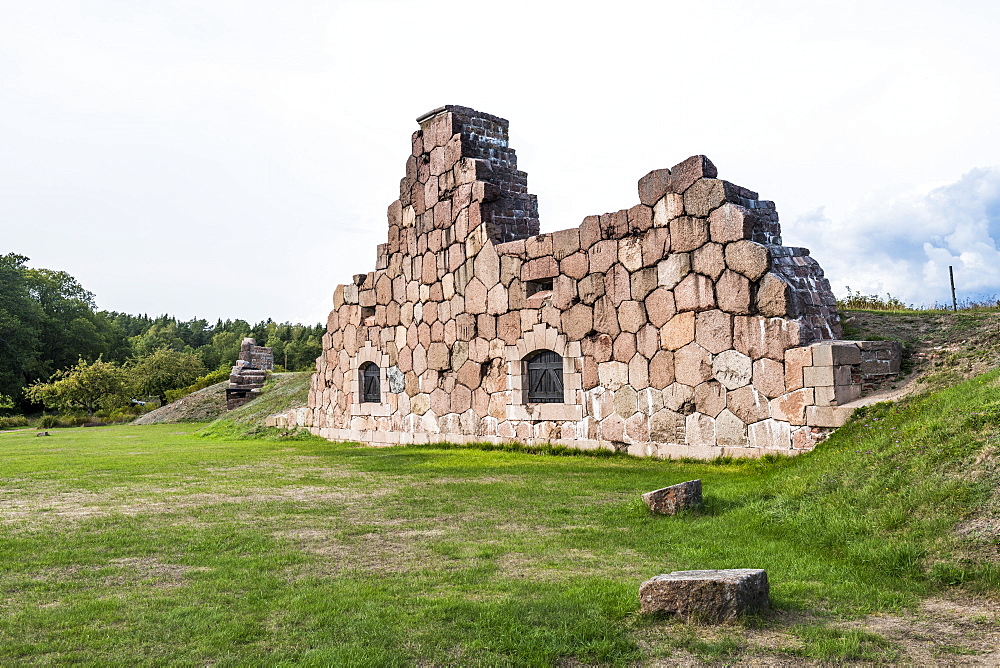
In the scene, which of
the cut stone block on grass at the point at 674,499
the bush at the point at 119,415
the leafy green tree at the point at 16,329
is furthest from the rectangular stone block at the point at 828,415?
the leafy green tree at the point at 16,329

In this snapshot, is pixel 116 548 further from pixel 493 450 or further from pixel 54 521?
pixel 493 450

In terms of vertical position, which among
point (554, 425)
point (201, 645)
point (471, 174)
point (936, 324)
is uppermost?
point (471, 174)

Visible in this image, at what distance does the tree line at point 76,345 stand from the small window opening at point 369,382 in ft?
77.8

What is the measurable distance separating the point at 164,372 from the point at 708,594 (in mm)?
43764

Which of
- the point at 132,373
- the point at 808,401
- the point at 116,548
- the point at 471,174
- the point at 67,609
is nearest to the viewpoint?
the point at 67,609

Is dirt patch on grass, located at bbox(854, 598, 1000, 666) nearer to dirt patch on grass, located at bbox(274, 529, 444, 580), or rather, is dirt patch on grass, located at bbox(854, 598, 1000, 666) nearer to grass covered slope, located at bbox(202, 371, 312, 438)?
dirt patch on grass, located at bbox(274, 529, 444, 580)

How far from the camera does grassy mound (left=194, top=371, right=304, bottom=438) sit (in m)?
18.9

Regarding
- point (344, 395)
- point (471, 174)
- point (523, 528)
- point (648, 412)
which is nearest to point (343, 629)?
A: point (523, 528)

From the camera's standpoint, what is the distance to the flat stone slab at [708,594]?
3.79 m

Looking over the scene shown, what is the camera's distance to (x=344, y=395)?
1736 cm

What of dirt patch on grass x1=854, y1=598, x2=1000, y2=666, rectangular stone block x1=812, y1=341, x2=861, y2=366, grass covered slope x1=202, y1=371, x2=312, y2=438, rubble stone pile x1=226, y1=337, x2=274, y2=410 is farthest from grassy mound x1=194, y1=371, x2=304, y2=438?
dirt patch on grass x1=854, y1=598, x2=1000, y2=666

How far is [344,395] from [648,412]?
27.5 ft

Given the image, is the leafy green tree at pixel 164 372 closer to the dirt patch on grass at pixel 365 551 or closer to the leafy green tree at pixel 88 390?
the leafy green tree at pixel 88 390

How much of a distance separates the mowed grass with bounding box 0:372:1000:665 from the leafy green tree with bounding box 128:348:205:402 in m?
34.5
